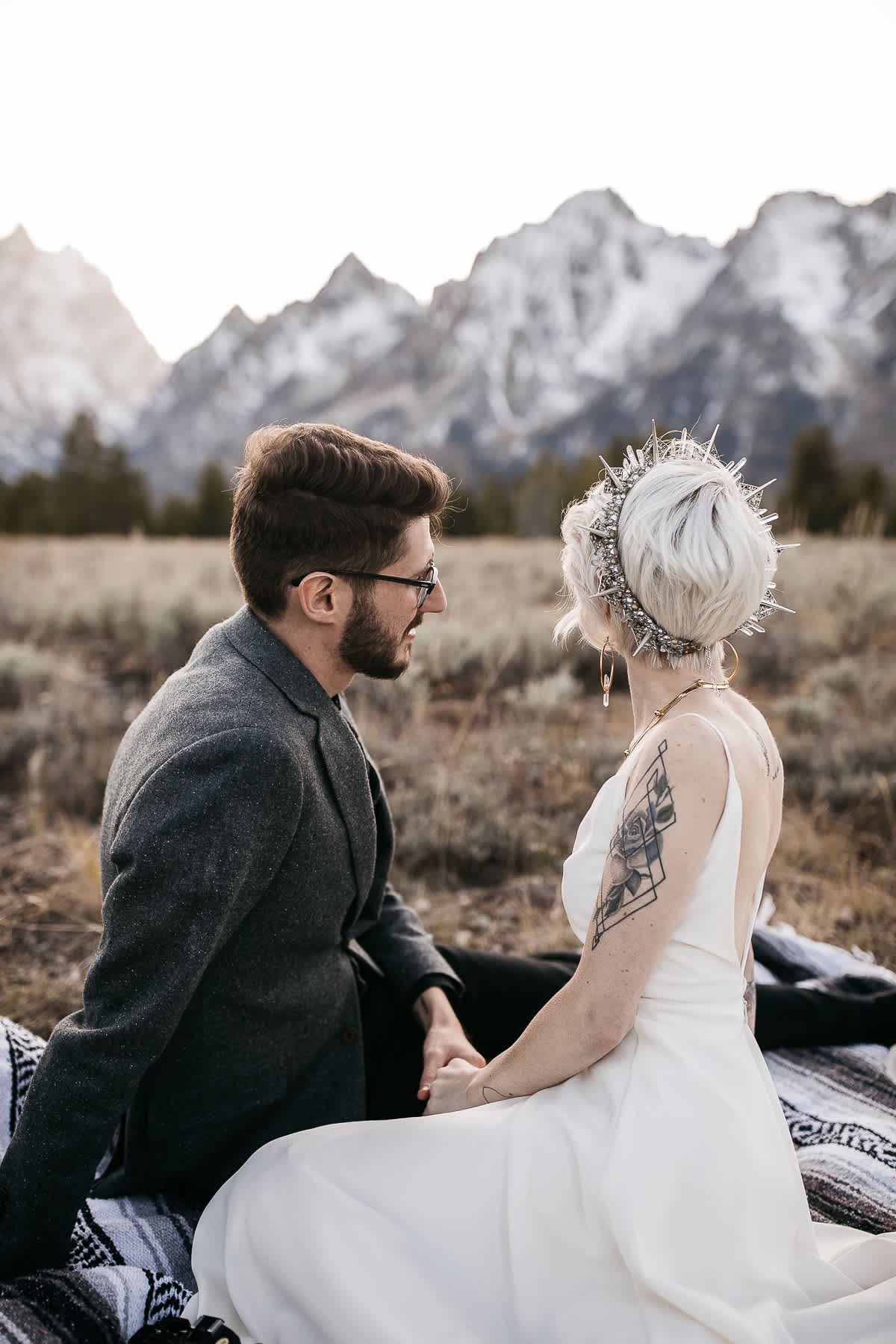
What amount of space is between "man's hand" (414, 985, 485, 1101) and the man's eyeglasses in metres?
1.08

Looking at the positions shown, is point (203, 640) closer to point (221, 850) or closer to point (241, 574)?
point (241, 574)

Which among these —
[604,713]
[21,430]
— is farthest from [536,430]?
[604,713]

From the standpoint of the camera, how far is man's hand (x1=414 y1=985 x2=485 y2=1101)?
6.72ft

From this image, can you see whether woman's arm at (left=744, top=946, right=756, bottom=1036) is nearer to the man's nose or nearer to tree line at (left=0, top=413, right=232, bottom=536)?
the man's nose

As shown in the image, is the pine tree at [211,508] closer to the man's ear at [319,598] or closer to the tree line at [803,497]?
the tree line at [803,497]

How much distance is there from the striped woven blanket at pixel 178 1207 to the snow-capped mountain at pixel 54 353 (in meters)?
160

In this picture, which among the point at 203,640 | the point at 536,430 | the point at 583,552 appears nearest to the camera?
the point at 583,552

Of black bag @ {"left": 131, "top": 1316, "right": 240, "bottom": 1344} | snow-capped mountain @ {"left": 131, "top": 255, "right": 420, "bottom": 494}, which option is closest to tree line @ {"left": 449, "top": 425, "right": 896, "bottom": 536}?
black bag @ {"left": 131, "top": 1316, "right": 240, "bottom": 1344}

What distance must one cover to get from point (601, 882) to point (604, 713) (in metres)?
4.69

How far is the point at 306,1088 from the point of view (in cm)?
195

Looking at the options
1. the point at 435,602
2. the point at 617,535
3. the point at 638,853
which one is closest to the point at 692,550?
the point at 617,535

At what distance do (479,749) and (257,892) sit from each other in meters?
3.68

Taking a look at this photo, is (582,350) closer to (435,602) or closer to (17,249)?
(17,249)

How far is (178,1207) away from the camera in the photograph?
1941 millimetres
